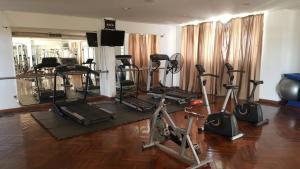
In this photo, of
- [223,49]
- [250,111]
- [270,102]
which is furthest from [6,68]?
[270,102]

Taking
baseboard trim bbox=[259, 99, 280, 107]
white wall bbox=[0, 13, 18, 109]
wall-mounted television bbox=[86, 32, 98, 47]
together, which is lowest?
baseboard trim bbox=[259, 99, 280, 107]

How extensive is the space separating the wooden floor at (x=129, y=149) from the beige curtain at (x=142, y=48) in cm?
459

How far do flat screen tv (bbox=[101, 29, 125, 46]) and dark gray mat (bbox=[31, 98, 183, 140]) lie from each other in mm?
1955

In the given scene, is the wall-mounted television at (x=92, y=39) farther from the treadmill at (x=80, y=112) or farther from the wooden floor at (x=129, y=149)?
the wooden floor at (x=129, y=149)

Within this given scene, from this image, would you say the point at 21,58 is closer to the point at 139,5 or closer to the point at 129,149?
the point at 139,5

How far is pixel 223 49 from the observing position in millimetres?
6488

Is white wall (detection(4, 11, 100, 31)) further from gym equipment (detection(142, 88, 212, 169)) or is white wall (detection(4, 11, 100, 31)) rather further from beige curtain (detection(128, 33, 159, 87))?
gym equipment (detection(142, 88, 212, 169))

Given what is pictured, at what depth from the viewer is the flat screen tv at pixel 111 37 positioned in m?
6.15

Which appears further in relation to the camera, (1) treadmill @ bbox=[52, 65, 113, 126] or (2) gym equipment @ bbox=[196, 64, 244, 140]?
(1) treadmill @ bbox=[52, 65, 113, 126]

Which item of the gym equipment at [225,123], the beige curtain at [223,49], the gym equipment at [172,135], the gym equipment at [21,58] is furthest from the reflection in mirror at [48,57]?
the gym equipment at [225,123]

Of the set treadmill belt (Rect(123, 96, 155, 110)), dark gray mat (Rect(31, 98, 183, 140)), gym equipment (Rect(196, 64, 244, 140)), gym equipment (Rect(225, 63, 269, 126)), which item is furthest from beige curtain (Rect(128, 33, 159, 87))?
gym equipment (Rect(196, 64, 244, 140))

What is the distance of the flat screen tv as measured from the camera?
615 cm

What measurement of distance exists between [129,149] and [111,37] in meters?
3.97

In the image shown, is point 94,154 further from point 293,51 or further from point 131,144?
point 293,51
